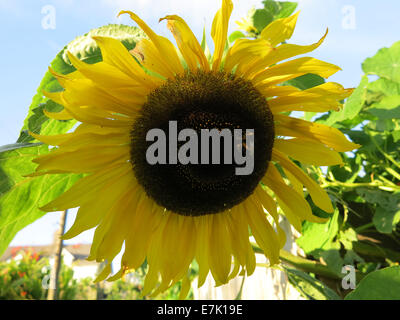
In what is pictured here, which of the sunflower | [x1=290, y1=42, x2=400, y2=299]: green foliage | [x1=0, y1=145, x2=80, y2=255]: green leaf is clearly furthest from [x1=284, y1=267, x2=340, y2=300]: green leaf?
[x1=0, y1=145, x2=80, y2=255]: green leaf

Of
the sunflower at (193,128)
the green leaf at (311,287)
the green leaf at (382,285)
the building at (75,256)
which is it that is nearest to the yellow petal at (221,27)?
the sunflower at (193,128)

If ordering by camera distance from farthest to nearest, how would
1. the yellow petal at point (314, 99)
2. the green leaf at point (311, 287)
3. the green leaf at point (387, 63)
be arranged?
1. the green leaf at point (387, 63)
2. the green leaf at point (311, 287)
3. the yellow petal at point (314, 99)

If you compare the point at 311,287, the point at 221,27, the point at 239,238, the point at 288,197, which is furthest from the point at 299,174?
the point at 311,287

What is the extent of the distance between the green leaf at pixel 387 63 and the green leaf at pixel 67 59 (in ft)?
3.05

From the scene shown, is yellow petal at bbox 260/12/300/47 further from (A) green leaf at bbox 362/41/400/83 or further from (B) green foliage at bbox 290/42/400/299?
(A) green leaf at bbox 362/41/400/83

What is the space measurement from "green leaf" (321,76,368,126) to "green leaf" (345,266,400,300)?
51 cm

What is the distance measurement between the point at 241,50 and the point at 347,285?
0.75 m

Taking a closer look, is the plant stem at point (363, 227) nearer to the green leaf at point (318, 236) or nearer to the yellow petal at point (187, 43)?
the green leaf at point (318, 236)

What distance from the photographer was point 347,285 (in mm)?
970

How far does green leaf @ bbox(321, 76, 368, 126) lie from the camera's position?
91cm

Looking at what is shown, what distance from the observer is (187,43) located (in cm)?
53

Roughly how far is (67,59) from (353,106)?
2.31ft

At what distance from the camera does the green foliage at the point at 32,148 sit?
56 centimetres
